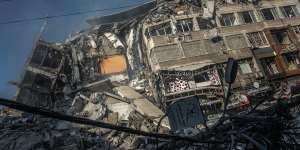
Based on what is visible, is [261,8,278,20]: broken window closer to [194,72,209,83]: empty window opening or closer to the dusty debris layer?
the dusty debris layer

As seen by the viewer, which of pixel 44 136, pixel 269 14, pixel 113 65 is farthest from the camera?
pixel 113 65

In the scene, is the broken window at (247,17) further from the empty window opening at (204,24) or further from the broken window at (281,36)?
the empty window opening at (204,24)

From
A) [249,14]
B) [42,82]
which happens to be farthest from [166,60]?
[42,82]

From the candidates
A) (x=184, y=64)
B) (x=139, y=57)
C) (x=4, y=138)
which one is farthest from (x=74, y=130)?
(x=139, y=57)

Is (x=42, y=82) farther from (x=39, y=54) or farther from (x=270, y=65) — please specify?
(x=270, y=65)

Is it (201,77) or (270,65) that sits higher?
(270,65)

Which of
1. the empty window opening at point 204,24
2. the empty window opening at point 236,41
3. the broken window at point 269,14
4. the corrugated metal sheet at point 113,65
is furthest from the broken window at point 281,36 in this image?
the corrugated metal sheet at point 113,65

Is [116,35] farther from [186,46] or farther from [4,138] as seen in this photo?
[4,138]
